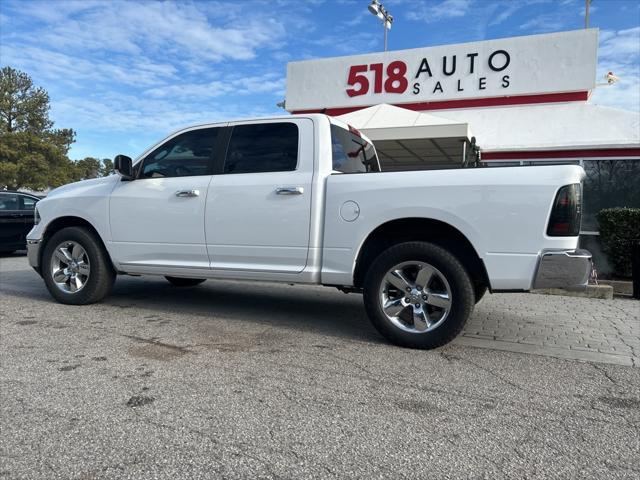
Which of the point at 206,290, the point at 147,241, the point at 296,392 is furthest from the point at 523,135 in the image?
the point at 296,392

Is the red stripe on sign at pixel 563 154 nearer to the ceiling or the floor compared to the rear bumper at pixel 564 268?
nearer to the ceiling

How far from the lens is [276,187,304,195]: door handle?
4.51 metres

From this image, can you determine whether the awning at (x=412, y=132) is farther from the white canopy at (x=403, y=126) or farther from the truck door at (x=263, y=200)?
the truck door at (x=263, y=200)

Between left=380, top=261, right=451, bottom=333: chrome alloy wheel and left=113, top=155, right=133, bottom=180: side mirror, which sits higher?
left=113, top=155, right=133, bottom=180: side mirror

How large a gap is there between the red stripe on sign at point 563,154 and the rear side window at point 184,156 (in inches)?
347

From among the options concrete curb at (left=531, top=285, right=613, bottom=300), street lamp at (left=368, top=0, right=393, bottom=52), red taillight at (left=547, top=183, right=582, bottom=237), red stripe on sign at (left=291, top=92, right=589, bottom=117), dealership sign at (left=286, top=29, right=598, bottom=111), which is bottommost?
concrete curb at (left=531, top=285, right=613, bottom=300)

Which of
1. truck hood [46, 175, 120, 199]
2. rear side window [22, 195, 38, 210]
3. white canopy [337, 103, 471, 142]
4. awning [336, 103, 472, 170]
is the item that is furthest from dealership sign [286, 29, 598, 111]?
truck hood [46, 175, 120, 199]

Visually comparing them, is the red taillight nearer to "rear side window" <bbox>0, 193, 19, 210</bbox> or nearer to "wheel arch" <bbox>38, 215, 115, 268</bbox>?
"wheel arch" <bbox>38, 215, 115, 268</bbox>

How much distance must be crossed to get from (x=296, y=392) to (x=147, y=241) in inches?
Answer: 111

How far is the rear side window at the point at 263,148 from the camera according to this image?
4.77 metres

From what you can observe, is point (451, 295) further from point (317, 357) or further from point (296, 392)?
point (296, 392)

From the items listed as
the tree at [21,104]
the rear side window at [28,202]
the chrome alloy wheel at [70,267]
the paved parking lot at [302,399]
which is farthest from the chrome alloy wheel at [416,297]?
the tree at [21,104]

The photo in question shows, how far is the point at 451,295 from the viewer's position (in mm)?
4012

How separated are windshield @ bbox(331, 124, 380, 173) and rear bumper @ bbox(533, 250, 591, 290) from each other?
206 cm
